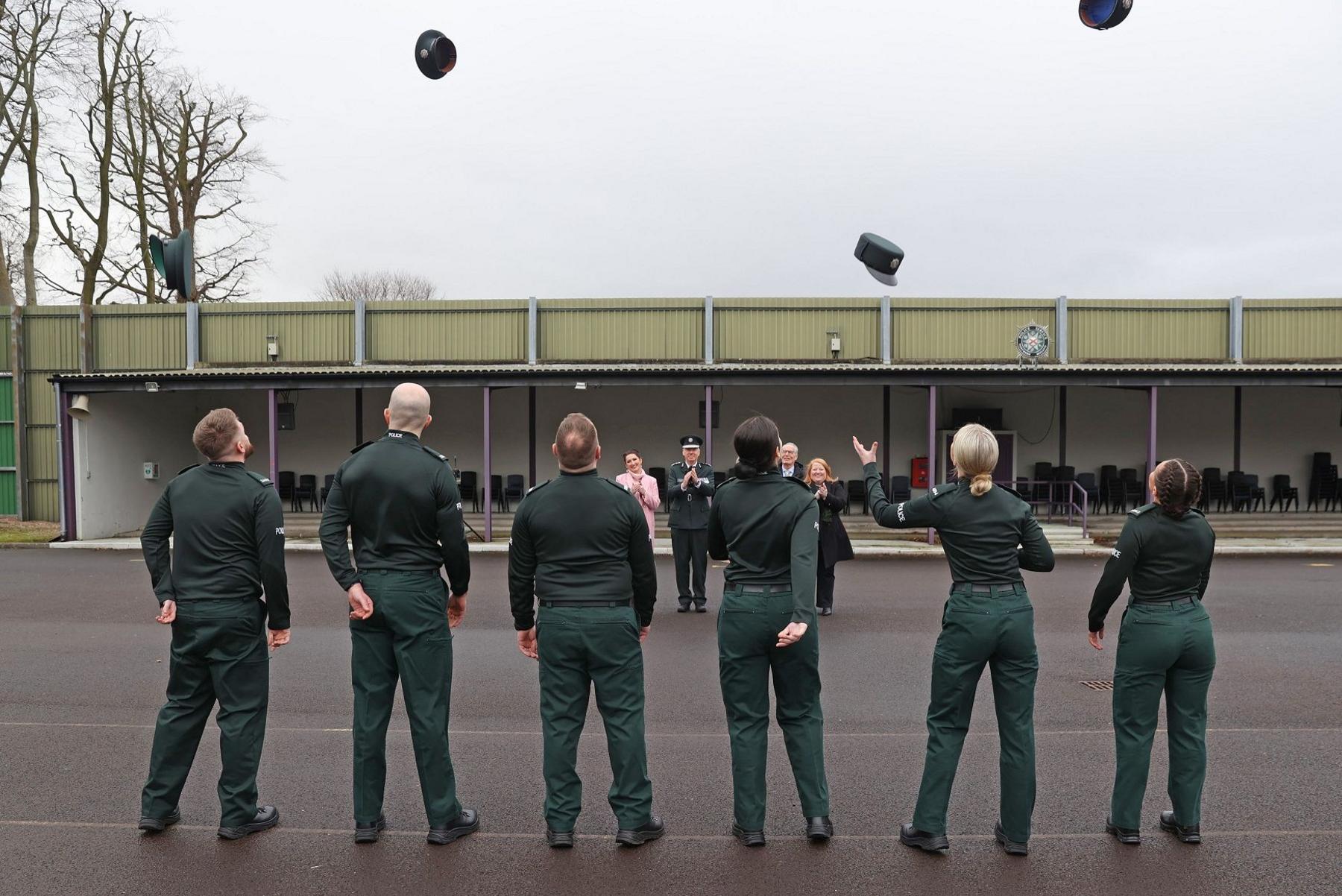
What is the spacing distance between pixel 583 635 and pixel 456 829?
39.6 inches

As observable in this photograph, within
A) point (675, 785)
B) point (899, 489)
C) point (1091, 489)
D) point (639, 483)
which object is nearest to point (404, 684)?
point (675, 785)

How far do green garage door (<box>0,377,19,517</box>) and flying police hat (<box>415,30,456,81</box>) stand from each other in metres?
18.9

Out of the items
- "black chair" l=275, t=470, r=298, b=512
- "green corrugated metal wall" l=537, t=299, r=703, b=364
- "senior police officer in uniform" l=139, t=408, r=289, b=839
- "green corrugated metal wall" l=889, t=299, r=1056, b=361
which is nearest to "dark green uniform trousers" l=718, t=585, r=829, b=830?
"senior police officer in uniform" l=139, t=408, r=289, b=839

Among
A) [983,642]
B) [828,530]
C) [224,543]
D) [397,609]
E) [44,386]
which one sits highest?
[44,386]

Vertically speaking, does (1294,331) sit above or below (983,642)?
above

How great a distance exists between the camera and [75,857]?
3861 millimetres

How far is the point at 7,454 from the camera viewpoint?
2233 centimetres

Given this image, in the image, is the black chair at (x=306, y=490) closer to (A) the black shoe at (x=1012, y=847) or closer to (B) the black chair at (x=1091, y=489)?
(B) the black chair at (x=1091, y=489)

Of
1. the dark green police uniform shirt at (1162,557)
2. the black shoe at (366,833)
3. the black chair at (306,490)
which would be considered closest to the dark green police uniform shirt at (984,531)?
the dark green police uniform shirt at (1162,557)

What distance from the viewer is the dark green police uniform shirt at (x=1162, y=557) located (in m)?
3.96

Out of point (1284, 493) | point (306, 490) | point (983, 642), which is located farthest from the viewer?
point (306, 490)

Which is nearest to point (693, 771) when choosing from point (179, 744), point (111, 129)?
point (179, 744)

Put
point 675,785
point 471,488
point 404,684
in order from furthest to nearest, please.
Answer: point 471,488
point 675,785
point 404,684

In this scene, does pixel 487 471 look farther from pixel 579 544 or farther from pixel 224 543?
pixel 579 544
